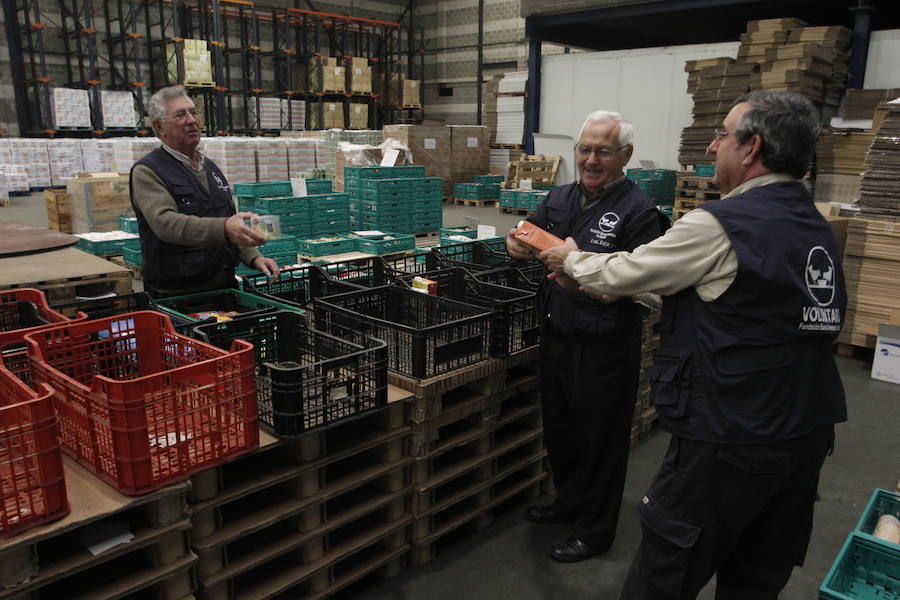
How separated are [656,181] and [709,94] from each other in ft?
7.30

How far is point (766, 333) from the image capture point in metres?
1.86

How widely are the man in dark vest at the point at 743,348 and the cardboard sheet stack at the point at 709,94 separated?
8892mm

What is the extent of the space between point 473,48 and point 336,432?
22678 millimetres

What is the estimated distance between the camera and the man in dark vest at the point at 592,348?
9.24ft

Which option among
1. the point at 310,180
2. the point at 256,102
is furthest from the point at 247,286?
the point at 256,102

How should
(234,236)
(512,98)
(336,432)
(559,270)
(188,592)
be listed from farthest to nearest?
(512,98), (234,236), (336,432), (559,270), (188,592)

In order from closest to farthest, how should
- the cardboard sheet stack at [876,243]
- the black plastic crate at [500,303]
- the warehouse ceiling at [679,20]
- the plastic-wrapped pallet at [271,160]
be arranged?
the black plastic crate at [500,303], the cardboard sheet stack at [876,243], the warehouse ceiling at [679,20], the plastic-wrapped pallet at [271,160]

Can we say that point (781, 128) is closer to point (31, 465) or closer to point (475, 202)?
point (31, 465)

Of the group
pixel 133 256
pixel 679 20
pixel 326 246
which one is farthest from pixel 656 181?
pixel 133 256

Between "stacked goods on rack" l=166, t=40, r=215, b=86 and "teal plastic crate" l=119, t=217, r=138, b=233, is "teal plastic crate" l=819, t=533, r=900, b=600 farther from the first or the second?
"stacked goods on rack" l=166, t=40, r=215, b=86

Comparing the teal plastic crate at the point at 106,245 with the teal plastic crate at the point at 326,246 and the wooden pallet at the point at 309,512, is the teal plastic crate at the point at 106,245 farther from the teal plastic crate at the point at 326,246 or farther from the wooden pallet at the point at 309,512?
the wooden pallet at the point at 309,512

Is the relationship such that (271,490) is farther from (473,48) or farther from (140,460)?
(473,48)

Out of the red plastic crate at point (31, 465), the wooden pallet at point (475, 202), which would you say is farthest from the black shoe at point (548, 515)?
the wooden pallet at point (475, 202)

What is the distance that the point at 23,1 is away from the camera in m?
16.7
